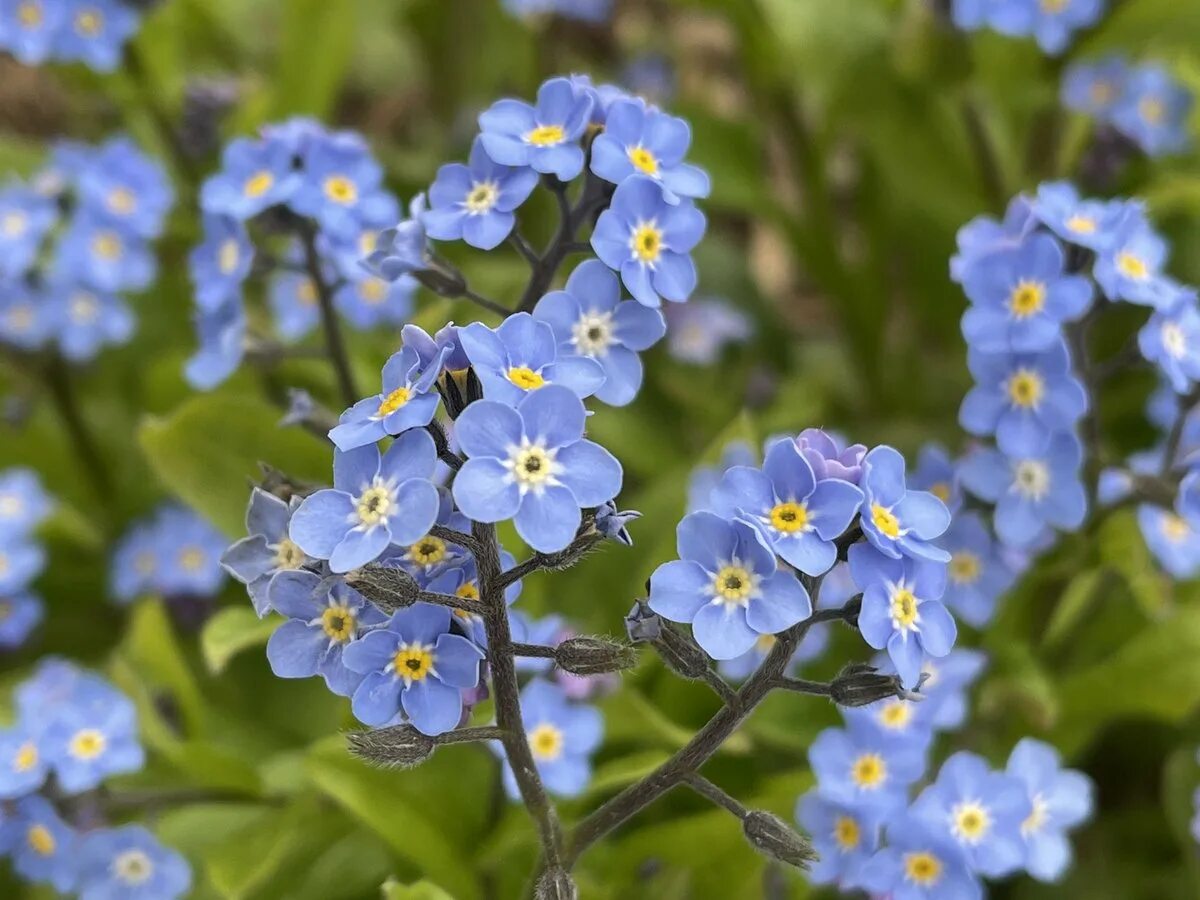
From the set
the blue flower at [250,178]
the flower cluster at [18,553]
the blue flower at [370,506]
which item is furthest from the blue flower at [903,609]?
Result: the flower cluster at [18,553]

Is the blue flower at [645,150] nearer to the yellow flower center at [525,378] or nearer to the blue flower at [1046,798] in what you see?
the yellow flower center at [525,378]

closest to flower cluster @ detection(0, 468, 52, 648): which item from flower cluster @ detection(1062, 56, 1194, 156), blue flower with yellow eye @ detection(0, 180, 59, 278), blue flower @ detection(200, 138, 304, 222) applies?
blue flower with yellow eye @ detection(0, 180, 59, 278)

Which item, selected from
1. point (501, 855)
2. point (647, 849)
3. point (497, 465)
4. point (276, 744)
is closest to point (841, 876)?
point (647, 849)

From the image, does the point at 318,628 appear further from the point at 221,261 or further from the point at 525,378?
the point at 221,261

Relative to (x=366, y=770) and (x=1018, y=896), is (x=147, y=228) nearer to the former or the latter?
(x=366, y=770)

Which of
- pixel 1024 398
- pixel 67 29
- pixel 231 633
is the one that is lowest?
pixel 231 633

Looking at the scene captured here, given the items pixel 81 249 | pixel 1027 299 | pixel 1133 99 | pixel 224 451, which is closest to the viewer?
pixel 1027 299

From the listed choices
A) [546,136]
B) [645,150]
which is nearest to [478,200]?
[546,136]
